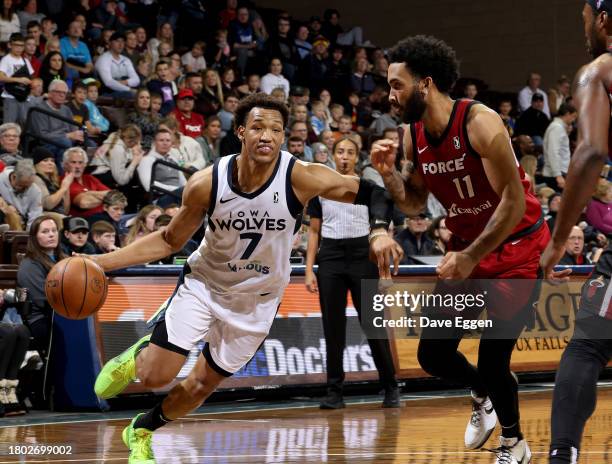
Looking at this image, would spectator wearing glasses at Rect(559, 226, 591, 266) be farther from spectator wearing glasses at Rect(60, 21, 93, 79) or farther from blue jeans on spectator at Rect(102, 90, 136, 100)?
spectator wearing glasses at Rect(60, 21, 93, 79)

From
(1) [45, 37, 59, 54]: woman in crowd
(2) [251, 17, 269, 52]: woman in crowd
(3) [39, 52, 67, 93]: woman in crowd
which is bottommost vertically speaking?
(3) [39, 52, 67, 93]: woman in crowd

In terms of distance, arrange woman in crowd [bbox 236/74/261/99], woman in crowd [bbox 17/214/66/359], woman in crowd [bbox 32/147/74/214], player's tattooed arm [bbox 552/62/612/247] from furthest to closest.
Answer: woman in crowd [bbox 236/74/261/99] < woman in crowd [bbox 32/147/74/214] < woman in crowd [bbox 17/214/66/359] < player's tattooed arm [bbox 552/62/612/247]

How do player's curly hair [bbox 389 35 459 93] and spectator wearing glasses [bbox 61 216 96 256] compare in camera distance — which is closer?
player's curly hair [bbox 389 35 459 93]

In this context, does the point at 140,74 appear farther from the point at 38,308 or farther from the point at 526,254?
the point at 526,254

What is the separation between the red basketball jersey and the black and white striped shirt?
3223mm

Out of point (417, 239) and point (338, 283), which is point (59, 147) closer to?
point (417, 239)

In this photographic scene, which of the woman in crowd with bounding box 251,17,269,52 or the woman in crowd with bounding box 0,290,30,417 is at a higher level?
the woman in crowd with bounding box 251,17,269,52

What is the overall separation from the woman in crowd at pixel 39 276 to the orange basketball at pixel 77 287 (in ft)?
9.67

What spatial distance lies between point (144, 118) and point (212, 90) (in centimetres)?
237

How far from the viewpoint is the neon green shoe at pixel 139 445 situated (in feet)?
17.9

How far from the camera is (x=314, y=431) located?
7.19 m

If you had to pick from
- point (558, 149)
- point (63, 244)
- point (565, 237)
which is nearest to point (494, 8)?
point (558, 149)

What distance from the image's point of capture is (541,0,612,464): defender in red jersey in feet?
11.4

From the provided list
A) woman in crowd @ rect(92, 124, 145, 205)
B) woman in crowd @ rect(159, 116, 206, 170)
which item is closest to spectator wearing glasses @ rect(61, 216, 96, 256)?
woman in crowd @ rect(92, 124, 145, 205)
